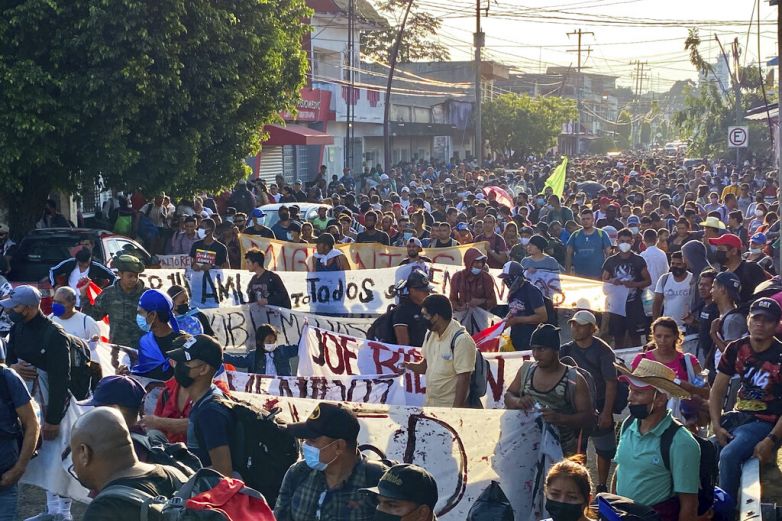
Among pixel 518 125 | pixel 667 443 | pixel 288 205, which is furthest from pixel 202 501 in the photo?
pixel 518 125

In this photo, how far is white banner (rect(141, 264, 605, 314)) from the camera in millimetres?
14398

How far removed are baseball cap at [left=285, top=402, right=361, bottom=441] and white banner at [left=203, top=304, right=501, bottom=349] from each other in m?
7.11

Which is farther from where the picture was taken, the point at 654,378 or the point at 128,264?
the point at 128,264

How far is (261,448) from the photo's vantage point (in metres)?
5.82

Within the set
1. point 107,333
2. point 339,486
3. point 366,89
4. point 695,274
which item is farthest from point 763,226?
point 366,89

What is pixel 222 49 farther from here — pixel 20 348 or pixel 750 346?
pixel 750 346

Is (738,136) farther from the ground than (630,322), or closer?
farther from the ground

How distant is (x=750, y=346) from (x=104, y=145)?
12619mm

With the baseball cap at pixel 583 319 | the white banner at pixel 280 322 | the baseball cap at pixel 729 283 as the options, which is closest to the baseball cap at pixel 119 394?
the baseball cap at pixel 583 319

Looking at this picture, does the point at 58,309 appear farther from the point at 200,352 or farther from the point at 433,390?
the point at 200,352

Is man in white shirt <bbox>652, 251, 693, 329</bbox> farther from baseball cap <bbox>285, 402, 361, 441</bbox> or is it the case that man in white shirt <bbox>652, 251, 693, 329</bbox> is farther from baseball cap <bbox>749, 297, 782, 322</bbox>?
baseball cap <bbox>285, 402, 361, 441</bbox>

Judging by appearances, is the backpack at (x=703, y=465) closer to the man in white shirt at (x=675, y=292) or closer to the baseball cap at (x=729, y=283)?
the baseball cap at (x=729, y=283)

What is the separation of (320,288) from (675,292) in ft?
15.0

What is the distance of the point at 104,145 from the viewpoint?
17.8m
